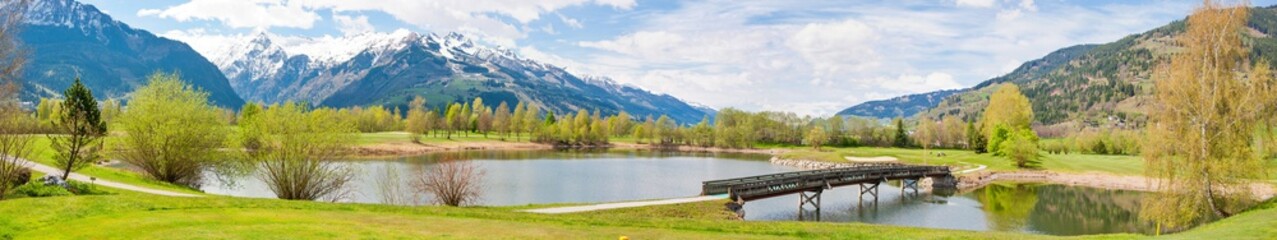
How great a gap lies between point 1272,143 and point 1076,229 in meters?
17.6

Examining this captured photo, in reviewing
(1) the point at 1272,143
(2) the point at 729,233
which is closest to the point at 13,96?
(2) the point at 729,233

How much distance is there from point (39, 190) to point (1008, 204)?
221ft

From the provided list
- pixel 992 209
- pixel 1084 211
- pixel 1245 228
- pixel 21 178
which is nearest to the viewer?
pixel 1245 228

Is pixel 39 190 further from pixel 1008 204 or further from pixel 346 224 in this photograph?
pixel 1008 204

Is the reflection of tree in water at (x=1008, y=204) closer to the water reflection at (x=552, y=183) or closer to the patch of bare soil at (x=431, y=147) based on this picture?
the water reflection at (x=552, y=183)

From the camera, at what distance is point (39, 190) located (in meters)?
28.4

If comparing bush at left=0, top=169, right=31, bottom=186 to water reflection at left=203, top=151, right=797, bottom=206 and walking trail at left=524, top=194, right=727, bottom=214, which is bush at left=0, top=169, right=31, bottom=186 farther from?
walking trail at left=524, top=194, right=727, bottom=214

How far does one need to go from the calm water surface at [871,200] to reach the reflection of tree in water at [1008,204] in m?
0.07

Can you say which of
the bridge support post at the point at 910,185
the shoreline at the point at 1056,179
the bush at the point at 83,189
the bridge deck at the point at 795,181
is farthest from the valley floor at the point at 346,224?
the shoreline at the point at 1056,179

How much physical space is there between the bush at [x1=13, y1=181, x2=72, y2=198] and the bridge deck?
35.1 m

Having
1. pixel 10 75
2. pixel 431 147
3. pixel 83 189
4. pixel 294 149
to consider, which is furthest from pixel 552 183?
pixel 431 147

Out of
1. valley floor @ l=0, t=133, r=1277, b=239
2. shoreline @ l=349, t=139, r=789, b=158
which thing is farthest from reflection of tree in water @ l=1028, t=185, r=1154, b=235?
shoreline @ l=349, t=139, r=789, b=158

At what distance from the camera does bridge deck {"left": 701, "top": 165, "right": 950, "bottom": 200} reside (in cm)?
4922

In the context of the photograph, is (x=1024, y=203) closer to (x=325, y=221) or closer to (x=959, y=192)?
(x=959, y=192)
